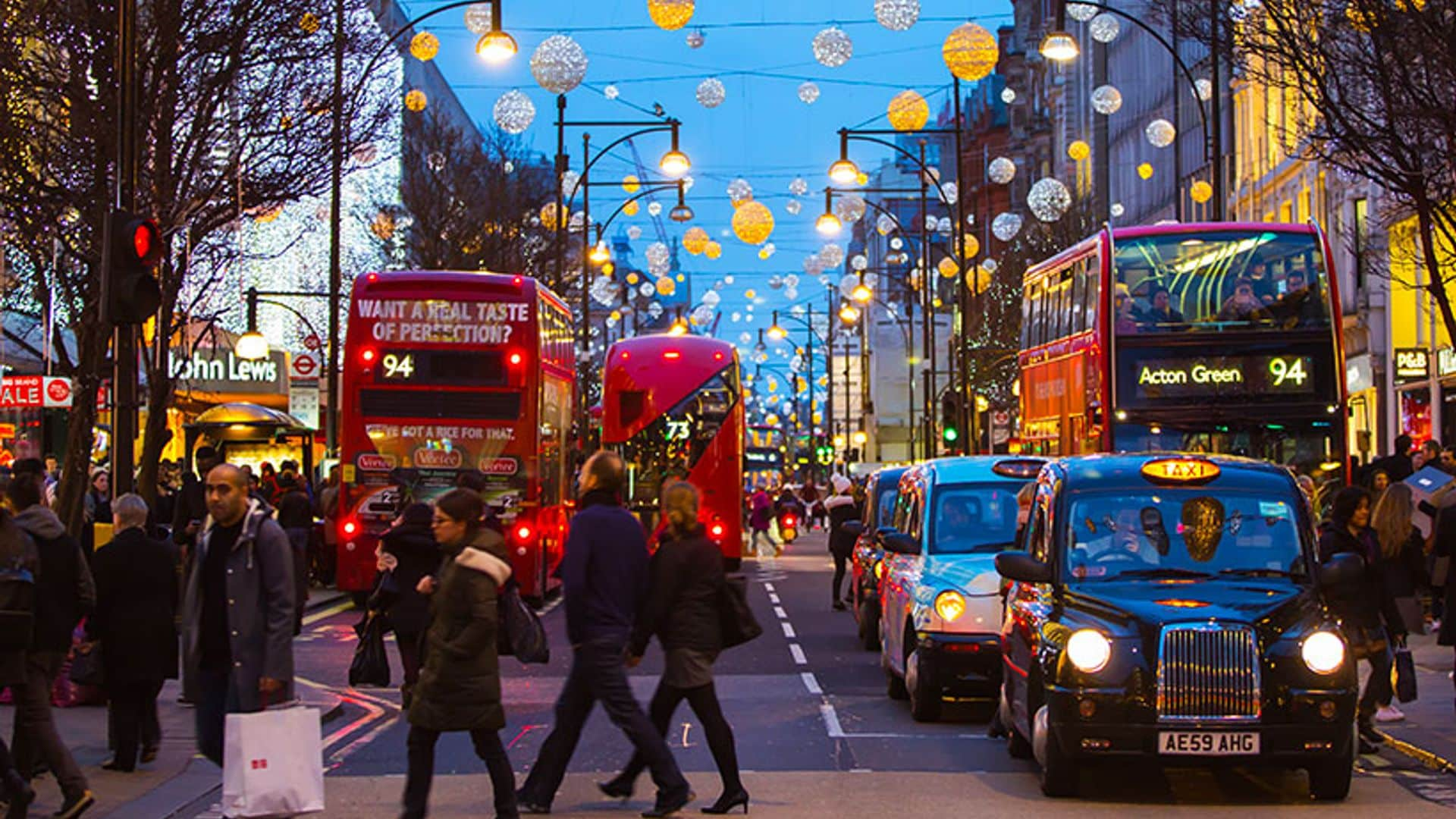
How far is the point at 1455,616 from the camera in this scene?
14.5 metres

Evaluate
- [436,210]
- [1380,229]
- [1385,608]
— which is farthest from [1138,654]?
[436,210]

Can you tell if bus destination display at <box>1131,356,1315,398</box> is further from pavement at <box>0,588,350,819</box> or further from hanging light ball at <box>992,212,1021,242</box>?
hanging light ball at <box>992,212,1021,242</box>

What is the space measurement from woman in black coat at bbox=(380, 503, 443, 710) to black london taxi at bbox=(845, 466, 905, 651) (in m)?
4.65

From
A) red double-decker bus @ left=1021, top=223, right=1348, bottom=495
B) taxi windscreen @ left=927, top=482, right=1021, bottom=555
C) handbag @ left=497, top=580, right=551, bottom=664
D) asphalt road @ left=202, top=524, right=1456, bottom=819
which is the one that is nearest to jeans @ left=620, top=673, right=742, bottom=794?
asphalt road @ left=202, top=524, right=1456, bottom=819

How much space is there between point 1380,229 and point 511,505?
72.5 feet

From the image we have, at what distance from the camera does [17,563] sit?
36.9 ft

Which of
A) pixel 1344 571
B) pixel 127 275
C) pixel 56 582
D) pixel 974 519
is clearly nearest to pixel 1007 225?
pixel 974 519

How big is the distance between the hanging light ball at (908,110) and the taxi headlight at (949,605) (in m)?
17.0

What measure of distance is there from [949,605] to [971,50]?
14.7m

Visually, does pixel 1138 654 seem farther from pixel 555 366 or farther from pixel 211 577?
pixel 555 366

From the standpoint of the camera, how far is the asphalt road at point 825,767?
12.2 meters

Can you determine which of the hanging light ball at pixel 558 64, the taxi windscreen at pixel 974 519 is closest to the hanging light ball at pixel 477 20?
the hanging light ball at pixel 558 64

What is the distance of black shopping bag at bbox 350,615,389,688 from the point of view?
15.1m

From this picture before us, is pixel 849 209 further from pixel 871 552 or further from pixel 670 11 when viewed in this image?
pixel 871 552
